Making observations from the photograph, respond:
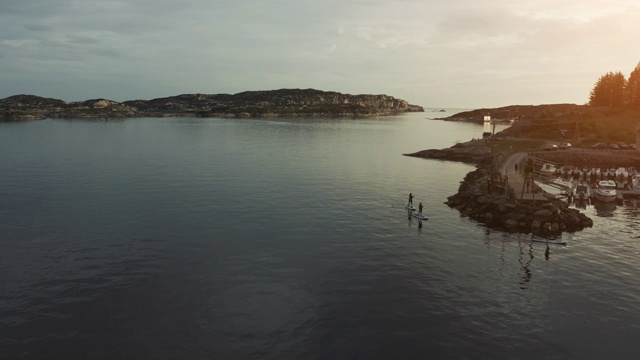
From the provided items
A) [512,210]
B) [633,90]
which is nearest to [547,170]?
[512,210]

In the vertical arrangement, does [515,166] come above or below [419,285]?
above

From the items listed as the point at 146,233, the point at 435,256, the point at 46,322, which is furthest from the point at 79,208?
the point at 435,256

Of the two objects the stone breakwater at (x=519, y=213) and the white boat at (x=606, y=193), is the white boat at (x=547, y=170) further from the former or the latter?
the stone breakwater at (x=519, y=213)

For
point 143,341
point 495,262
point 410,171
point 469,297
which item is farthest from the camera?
point 410,171

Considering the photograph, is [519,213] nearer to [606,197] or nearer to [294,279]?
[606,197]

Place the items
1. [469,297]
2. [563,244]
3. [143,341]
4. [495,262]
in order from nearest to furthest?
1. [143,341]
2. [469,297]
3. [495,262]
4. [563,244]

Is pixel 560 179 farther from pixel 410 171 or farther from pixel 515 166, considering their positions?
pixel 410 171
